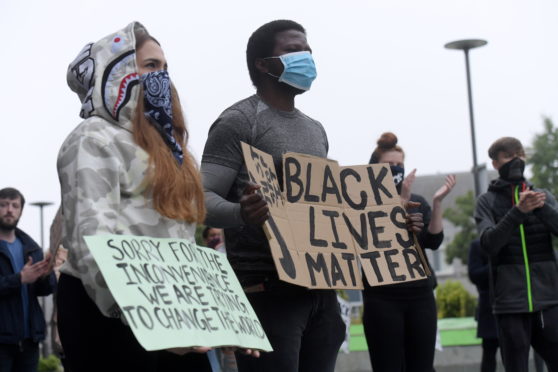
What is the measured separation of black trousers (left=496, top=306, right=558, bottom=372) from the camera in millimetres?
7145

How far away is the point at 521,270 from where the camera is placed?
23.7 ft

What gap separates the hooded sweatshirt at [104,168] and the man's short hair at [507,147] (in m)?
4.30

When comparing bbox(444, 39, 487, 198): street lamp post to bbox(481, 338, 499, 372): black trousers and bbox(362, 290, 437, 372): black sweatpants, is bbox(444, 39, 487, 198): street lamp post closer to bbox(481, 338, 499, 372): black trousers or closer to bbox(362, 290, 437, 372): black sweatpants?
bbox(481, 338, 499, 372): black trousers

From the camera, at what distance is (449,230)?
5903 centimetres

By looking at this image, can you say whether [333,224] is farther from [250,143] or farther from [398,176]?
[398,176]

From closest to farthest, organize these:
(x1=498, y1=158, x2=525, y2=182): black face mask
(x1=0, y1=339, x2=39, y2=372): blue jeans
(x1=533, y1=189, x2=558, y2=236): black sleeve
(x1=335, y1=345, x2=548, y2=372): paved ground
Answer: (x1=533, y1=189, x2=558, y2=236): black sleeve
(x1=498, y1=158, x2=525, y2=182): black face mask
(x1=0, y1=339, x2=39, y2=372): blue jeans
(x1=335, y1=345, x2=548, y2=372): paved ground

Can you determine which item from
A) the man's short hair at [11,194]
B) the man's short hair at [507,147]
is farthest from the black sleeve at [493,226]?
the man's short hair at [11,194]

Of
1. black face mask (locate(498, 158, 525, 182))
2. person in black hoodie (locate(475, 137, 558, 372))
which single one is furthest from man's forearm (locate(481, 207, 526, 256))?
black face mask (locate(498, 158, 525, 182))

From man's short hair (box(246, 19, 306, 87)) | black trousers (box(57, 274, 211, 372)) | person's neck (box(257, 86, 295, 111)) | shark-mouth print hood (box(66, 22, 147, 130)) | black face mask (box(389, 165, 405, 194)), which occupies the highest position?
man's short hair (box(246, 19, 306, 87))

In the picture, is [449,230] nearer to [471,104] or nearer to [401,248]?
[471,104]

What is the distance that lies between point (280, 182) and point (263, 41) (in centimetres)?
72

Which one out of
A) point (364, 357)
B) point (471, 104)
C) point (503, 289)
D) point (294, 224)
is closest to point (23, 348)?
point (503, 289)

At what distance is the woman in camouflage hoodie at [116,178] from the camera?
3348 mm

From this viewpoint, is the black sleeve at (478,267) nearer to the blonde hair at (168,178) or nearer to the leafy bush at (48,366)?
the blonde hair at (168,178)
